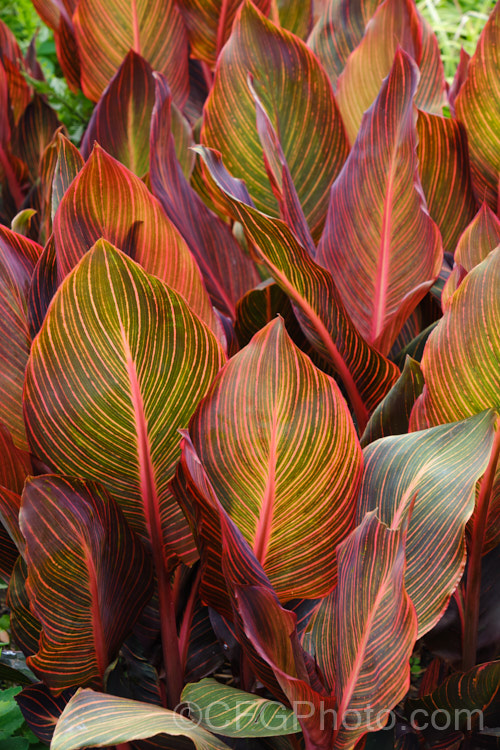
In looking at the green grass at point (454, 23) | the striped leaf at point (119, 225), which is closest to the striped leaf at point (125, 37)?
the striped leaf at point (119, 225)

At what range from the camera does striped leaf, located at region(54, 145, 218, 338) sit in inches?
29.1

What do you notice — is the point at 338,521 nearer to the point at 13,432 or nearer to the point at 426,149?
the point at 13,432

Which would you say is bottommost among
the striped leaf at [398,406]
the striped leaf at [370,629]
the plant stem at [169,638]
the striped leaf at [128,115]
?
the plant stem at [169,638]

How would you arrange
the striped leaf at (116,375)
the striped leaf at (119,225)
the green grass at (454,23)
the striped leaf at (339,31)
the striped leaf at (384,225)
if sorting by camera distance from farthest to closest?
the green grass at (454,23) → the striped leaf at (339,31) → the striped leaf at (384,225) → the striped leaf at (119,225) → the striped leaf at (116,375)

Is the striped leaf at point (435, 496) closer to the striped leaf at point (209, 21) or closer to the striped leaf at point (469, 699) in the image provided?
the striped leaf at point (469, 699)

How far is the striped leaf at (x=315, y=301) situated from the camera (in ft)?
2.43

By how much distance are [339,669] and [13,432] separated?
438 mm

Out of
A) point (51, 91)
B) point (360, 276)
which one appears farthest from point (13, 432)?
point (51, 91)

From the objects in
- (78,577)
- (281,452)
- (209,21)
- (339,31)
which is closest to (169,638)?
(78,577)

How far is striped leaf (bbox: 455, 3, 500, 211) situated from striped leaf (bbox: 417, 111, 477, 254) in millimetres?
33

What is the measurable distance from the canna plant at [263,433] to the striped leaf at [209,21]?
0.46 meters

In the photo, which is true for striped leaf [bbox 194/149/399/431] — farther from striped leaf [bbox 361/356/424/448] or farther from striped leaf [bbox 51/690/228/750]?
striped leaf [bbox 51/690/228/750]

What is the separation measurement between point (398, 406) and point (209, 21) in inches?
41.3

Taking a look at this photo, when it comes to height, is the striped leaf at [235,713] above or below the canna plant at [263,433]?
below
